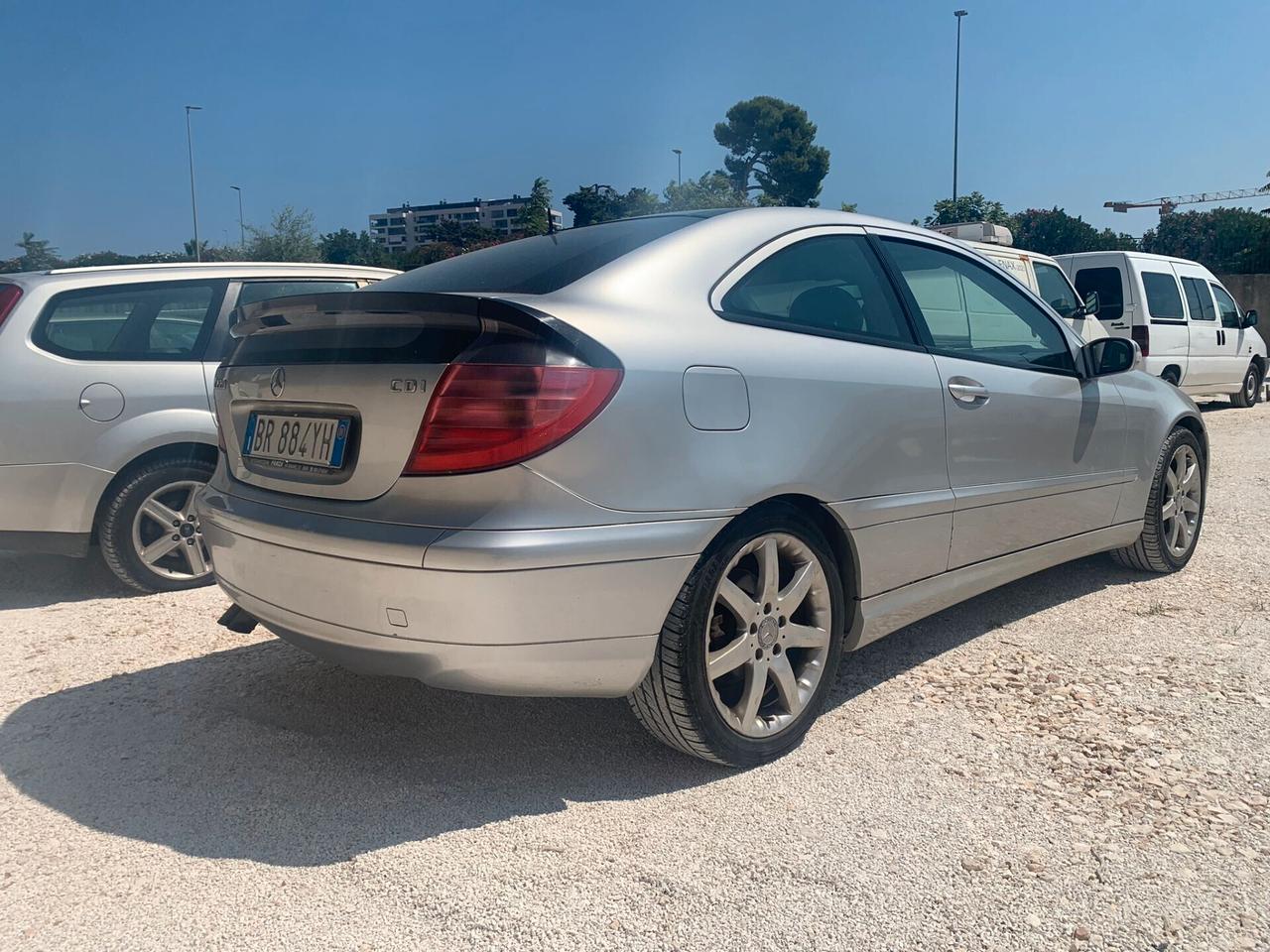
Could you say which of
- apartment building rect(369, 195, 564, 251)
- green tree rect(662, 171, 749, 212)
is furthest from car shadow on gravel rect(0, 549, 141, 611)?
apartment building rect(369, 195, 564, 251)

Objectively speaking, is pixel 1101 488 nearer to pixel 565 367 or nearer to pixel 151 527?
pixel 565 367

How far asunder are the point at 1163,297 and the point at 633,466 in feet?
39.8

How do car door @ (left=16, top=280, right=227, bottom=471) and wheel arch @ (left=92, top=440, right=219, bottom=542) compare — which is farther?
wheel arch @ (left=92, top=440, right=219, bottom=542)

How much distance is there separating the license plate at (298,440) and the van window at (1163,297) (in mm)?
11753

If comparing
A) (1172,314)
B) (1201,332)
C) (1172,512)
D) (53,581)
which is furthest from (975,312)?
(1201,332)

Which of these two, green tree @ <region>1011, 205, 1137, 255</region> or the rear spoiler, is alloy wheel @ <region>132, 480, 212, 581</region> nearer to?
the rear spoiler

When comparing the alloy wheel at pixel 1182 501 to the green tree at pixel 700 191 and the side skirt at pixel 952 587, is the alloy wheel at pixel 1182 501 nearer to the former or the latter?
the side skirt at pixel 952 587

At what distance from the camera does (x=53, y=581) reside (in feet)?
17.5

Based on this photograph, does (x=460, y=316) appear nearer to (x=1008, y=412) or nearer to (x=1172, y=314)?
(x=1008, y=412)

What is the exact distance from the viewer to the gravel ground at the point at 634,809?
225cm

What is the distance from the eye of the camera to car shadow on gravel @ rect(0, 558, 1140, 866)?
2.69 metres

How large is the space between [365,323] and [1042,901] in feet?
6.95

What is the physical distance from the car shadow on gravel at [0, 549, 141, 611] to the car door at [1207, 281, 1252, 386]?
13.8 metres

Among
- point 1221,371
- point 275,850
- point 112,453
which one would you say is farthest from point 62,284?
point 1221,371
